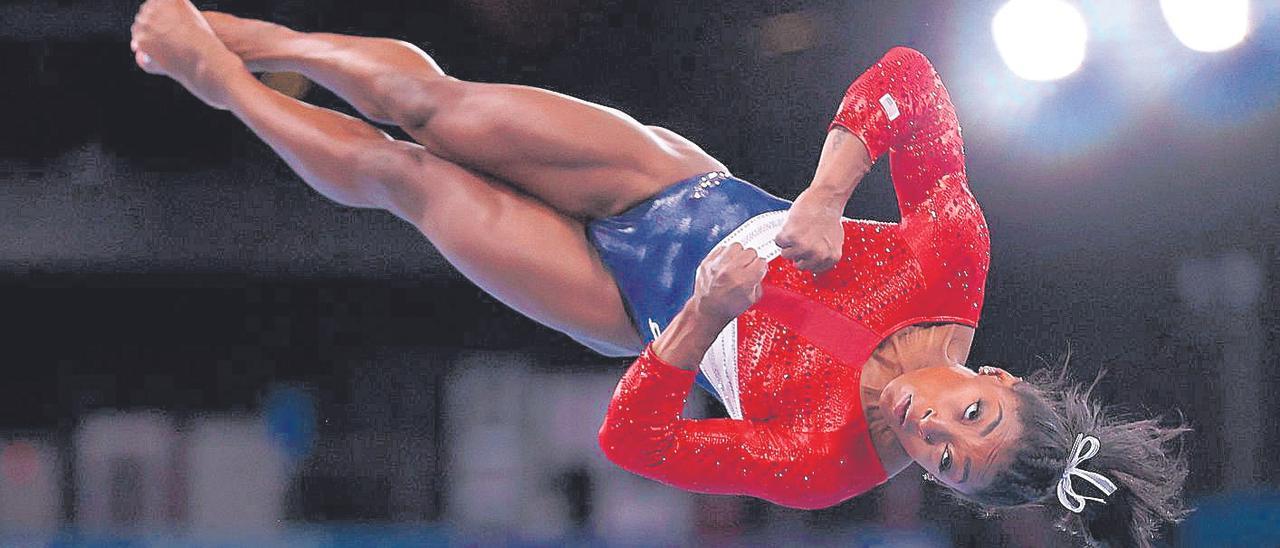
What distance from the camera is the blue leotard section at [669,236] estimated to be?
151 centimetres

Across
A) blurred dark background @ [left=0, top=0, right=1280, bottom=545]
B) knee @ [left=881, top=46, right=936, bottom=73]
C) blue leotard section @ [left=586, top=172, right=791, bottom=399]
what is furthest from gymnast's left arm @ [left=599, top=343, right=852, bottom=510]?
blurred dark background @ [left=0, top=0, right=1280, bottom=545]

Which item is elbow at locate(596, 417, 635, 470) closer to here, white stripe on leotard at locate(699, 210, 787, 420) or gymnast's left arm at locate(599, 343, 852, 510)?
gymnast's left arm at locate(599, 343, 852, 510)

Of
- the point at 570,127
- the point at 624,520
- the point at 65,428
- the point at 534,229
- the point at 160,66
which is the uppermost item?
the point at 160,66

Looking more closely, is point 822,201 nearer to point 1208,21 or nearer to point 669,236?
point 669,236

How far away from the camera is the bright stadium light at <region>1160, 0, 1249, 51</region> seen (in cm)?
253

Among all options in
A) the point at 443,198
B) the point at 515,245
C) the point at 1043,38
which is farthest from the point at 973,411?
the point at 1043,38

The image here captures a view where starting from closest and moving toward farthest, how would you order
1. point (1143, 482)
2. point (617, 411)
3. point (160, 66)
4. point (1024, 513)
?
point (617, 411) < point (1143, 482) < point (160, 66) < point (1024, 513)

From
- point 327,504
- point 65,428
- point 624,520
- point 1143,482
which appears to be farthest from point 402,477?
point 1143,482

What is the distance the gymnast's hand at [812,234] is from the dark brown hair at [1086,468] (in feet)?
0.89

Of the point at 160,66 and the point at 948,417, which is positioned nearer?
the point at 948,417

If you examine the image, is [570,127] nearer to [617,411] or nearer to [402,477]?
[617,411]

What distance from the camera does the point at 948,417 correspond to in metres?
1.30

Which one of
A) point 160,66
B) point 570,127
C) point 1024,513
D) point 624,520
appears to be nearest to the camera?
point 570,127

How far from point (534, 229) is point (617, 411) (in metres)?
0.36
